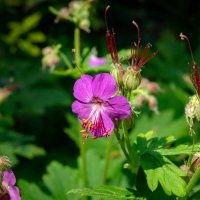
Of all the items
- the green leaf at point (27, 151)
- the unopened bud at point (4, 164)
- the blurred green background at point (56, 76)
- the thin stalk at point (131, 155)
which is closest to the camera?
the unopened bud at point (4, 164)

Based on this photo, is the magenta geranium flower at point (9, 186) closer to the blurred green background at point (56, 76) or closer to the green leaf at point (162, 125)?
the blurred green background at point (56, 76)

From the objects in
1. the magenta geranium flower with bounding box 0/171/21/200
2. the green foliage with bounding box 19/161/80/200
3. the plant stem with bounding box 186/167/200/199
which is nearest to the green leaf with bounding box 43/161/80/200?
the green foliage with bounding box 19/161/80/200

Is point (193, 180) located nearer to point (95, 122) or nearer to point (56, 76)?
point (95, 122)

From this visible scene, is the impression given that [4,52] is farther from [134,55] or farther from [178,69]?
[134,55]

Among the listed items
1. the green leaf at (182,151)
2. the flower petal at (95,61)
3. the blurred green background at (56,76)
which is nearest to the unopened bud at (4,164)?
the green leaf at (182,151)

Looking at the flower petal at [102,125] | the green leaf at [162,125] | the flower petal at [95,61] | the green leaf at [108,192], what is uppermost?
the flower petal at [102,125]

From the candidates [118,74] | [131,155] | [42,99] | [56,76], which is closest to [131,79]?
[118,74]

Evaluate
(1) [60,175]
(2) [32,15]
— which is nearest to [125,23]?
(2) [32,15]

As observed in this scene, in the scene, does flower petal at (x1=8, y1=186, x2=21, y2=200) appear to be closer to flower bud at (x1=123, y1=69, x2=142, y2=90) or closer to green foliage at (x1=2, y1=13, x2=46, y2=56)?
flower bud at (x1=123, y1=69, x2=142, y2=90)

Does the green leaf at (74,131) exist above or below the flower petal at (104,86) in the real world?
below
